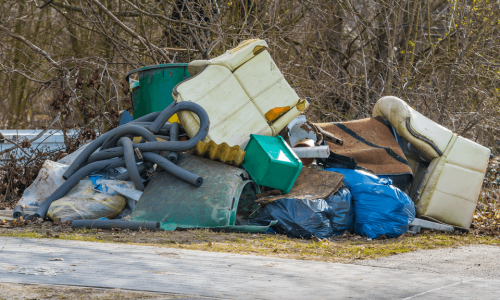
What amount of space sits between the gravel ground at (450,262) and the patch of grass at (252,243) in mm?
171

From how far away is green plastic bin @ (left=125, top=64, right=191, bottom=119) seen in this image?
6.75 metres

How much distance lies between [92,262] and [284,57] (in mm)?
8380

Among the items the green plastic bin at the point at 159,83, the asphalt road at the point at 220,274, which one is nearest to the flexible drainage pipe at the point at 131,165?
the asphalt road at the point at 220,274

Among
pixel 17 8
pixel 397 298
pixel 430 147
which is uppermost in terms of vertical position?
pixel 17 8

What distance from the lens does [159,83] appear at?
677 centimetres

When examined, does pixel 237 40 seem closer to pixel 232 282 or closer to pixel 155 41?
pixel 155 41

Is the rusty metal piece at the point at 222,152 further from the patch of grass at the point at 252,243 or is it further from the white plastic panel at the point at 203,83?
the patch of grass at the point at 252,243

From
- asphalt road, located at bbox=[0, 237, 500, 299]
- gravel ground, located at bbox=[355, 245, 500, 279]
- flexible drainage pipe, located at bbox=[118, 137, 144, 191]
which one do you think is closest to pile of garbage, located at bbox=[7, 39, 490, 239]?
flexible drainage pipe, located at bbox=[118, 137, 144, 191]

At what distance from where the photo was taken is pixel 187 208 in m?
4.91

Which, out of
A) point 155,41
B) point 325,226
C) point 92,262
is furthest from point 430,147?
point 155,41

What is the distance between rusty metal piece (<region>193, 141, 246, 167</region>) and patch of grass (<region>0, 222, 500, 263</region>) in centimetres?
94

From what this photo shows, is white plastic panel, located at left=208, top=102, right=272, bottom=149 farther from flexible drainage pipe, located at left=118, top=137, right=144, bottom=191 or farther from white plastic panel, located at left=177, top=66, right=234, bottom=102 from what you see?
flexible drainage pipe, located at left=118, top=137, right=144, bottom=191

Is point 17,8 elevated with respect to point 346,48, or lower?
elevated

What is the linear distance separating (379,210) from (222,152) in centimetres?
180
